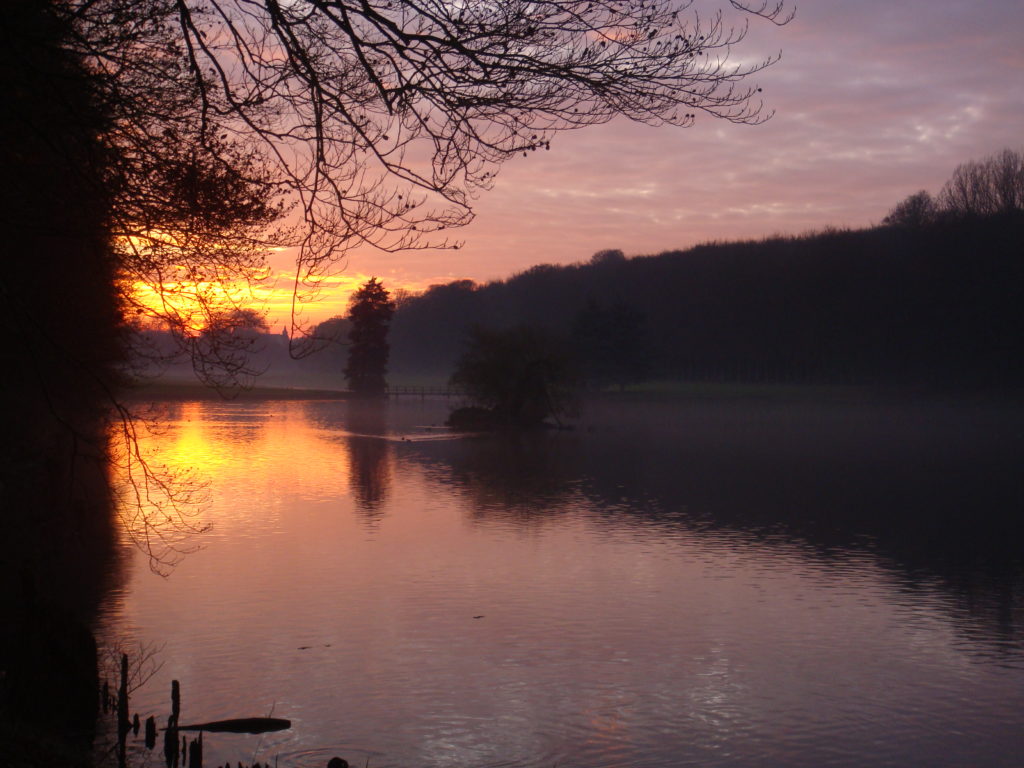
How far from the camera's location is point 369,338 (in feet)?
270

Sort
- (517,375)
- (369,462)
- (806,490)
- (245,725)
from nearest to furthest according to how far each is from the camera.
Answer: (245,725) < (806,490) < (369,462) < (517,375)

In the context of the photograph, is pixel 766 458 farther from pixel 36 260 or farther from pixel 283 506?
pixel 36 260

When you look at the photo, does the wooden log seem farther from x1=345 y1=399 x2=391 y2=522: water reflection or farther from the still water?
x1=345 y1=399 x2=391 y2=522: water reflection

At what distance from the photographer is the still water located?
10.0 m

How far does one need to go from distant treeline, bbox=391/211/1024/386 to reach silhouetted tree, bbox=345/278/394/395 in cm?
1512

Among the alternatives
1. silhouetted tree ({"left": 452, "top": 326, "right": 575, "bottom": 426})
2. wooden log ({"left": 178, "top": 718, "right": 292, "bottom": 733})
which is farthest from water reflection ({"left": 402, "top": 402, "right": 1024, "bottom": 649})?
wooden log ({"left": 178, "top": 718, "right": 292, "bottom": 733})

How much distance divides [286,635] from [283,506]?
11.2m

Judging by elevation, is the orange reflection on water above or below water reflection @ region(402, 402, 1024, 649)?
above

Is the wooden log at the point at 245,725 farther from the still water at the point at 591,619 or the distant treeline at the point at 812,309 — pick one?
the distant treeline at the point at 812,309

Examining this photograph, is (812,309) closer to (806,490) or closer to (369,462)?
(369,462)

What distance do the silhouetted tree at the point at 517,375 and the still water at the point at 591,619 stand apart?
18.1 metres

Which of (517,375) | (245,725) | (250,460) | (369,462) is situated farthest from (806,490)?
(517,375)

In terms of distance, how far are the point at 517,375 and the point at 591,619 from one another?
35.3 metres

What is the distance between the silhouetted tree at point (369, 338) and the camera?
269ft
